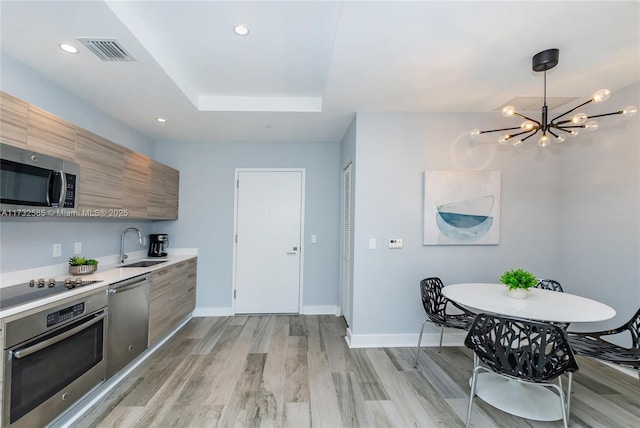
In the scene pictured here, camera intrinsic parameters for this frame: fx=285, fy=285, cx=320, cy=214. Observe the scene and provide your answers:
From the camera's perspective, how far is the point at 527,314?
1.90m

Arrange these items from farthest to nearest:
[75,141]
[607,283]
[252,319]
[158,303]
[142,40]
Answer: [252,319], [158,303], [607,283], [75,141], [142,40]

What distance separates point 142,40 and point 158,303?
238cm

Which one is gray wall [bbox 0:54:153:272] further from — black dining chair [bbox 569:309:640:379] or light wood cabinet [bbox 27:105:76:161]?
black dining chair [bbox 569:309:640:379]

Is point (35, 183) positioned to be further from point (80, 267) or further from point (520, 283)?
point (520, 283)

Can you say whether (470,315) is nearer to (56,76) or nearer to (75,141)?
(75,141)

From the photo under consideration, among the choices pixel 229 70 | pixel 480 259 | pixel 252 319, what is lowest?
pixel 252 319

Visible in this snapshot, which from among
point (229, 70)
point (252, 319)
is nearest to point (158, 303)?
point (252, 319)

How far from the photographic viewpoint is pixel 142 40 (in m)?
1.98

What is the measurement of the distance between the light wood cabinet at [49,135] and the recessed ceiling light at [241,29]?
4.82ft

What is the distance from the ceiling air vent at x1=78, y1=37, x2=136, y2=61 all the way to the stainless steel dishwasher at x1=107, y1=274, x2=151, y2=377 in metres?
1.72

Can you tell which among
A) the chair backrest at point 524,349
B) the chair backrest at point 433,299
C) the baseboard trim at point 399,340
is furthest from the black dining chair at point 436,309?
the chair backrest at point 524,349

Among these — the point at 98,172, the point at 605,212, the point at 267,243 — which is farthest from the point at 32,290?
the point at 605,212

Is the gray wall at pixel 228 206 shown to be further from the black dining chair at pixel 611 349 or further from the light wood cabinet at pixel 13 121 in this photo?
the black dining chair at pixel 611 349

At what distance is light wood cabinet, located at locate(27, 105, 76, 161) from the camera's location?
1.92m
